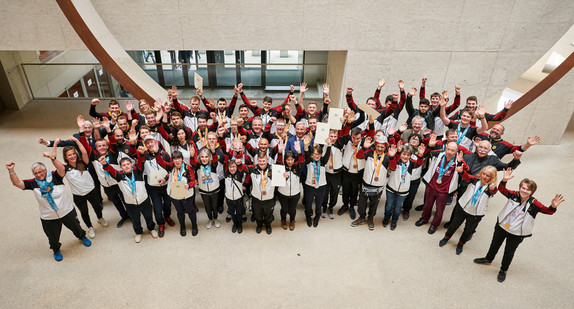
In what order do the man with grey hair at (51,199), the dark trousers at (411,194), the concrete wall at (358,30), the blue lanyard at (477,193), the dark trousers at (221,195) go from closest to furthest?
the man with grey hair at (51,199) < the blue lanyard at (477,193) < the dark trousers at (221,195) < the dark trousers at (411,194) < the concrete wall at (358,30)

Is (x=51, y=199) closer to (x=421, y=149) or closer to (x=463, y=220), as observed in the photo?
(x=421, y=149)

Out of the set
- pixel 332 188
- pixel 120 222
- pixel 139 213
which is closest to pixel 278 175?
pixel 332 188

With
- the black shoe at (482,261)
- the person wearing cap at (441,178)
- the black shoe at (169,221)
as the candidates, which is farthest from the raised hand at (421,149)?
the black shoe at (169,221)

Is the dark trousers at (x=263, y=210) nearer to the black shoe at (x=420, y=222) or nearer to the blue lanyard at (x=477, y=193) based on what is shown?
the black shoe at (x=420, y=222)

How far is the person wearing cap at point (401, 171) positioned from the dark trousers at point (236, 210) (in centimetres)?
206

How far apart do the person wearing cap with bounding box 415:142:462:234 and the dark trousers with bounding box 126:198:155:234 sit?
151 inches

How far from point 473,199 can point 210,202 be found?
3408mm

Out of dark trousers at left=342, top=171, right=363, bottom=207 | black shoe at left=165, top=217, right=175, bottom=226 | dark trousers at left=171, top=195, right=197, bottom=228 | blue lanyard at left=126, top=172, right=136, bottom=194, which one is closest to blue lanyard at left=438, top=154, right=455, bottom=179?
dark trousers at left=342, top=171, right=363, bottom=207

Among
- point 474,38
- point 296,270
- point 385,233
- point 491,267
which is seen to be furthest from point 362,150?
point 474,38

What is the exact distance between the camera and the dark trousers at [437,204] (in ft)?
16.2

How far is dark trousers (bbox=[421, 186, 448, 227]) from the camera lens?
494cm

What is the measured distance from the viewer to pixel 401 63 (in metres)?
7.03

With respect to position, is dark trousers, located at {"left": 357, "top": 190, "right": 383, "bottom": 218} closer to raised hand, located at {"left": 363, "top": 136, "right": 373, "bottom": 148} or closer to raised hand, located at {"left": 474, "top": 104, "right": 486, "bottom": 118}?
raised hand, located at {"left": 363, "top": 136, "right": 373, "bottom": 148}

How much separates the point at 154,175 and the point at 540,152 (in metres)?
Result: 7.50
